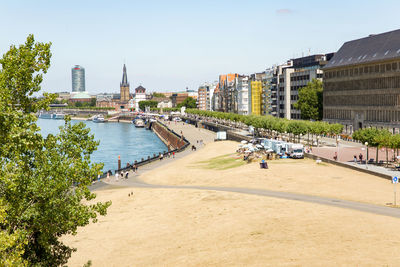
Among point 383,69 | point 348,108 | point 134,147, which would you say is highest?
point 383,69

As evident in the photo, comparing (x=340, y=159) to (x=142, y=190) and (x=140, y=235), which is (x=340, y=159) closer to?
(x=142, y=190)

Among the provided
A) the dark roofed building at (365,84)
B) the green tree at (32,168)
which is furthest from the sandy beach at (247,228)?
the dark roofed building at (365,84)

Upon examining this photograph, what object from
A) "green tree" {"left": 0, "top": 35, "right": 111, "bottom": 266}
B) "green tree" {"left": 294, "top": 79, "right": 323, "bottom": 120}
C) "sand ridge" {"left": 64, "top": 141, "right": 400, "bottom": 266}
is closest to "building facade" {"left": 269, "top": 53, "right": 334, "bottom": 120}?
"green tree" {"left": 294, "top": 79, "right": 323, "bottom": 120}

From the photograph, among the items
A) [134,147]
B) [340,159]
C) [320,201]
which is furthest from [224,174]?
[134,147]

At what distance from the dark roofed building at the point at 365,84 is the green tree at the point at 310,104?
676 cm

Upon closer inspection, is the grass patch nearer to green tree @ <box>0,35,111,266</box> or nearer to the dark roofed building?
the dark roofed building

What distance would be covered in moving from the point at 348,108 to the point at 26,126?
11634 cm

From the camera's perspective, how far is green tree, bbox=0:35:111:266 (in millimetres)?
15438

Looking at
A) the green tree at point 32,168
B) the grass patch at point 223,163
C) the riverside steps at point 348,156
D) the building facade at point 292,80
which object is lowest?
the grass patch at point 223,163

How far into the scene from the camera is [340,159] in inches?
2854

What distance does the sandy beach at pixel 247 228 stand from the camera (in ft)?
94.6

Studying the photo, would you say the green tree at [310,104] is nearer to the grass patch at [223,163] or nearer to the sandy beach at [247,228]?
the grass patch at [223,163]

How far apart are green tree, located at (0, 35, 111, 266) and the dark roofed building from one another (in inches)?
3757

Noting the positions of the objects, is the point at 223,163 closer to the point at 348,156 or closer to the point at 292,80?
the point at 348,156
